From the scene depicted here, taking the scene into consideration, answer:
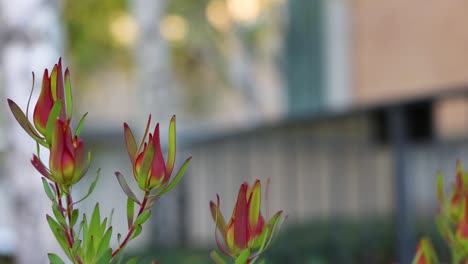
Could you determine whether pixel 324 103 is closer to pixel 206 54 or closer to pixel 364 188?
pixel 364 188

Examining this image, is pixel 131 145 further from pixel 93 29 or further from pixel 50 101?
pixel 93 29

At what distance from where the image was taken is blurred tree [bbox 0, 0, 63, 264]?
3.32 m

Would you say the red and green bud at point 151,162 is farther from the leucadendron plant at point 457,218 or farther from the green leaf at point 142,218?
the leucadendron plant at point 457,218

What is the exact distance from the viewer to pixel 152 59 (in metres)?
8.05

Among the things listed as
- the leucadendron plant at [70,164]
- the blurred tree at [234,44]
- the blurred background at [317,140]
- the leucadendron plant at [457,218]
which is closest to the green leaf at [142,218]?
the leucadendron plant at [70,164]

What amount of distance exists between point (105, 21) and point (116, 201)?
40.8 feet

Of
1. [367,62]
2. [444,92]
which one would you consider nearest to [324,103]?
[367,62]

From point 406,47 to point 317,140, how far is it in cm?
219

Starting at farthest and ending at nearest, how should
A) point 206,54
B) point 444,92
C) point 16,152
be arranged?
1. point 206,54
2. point 444,92
3. point 16,152

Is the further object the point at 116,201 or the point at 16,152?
the point at 116,201

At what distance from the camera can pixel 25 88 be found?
11.0 feet

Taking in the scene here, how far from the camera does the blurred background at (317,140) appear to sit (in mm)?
3424

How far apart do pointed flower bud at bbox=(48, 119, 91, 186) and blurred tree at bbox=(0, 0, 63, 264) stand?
8.29 feet

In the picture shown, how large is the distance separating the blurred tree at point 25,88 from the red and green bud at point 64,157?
2.52 m
